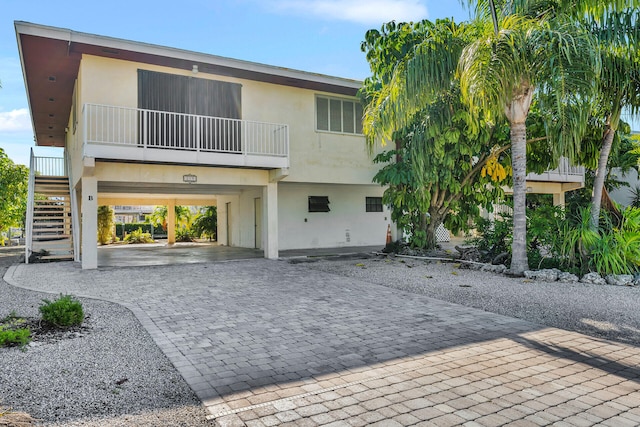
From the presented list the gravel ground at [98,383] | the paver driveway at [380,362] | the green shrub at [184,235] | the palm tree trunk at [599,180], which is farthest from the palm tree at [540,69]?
the green shrub at [184,235]

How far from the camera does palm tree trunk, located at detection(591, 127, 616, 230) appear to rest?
29.6ft

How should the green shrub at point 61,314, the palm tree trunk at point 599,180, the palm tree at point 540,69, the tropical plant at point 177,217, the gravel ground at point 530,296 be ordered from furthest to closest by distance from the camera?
1. the tropical plant at point 177,217
2. the palm tree trunk at point 599,180
3. the palm tree at point 540,69
4. the gravel ground at point 530,296
5. the green shrub at point 61,314

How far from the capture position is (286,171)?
13.2 m

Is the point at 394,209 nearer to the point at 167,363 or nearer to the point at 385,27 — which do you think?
the point at 385,27

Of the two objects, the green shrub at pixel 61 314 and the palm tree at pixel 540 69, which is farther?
the palm tree at pixel 540 69

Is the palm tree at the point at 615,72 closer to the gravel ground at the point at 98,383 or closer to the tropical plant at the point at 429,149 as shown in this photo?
the tropical plant at the point at 429,149

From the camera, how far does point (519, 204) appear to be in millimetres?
9336

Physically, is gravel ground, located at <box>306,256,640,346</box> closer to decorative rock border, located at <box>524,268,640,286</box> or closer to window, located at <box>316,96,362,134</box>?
decorative rock border, located at <box>524,268,640,286</box>

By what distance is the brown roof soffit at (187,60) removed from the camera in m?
10.6

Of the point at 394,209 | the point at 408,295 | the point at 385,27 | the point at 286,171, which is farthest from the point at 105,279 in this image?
the point at 385,27

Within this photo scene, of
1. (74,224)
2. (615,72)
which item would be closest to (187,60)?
(74,224)

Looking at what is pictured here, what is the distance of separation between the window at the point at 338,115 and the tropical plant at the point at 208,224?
44.5 feet

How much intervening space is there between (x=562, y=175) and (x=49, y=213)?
20.1 meters

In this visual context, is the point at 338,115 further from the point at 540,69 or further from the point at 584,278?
the point at 584,278
